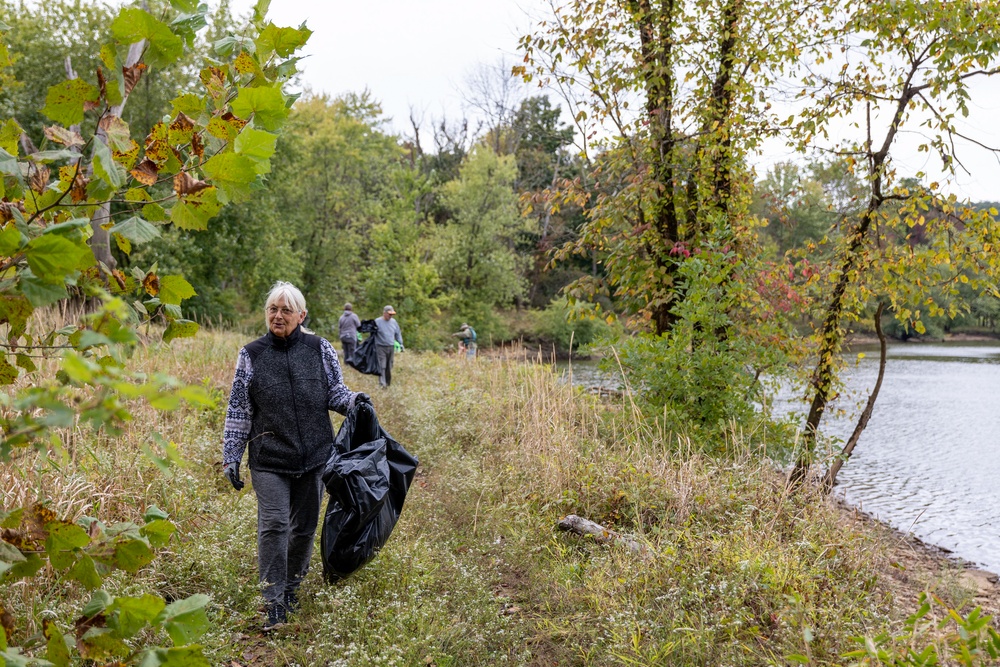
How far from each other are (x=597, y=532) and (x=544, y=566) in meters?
0.49

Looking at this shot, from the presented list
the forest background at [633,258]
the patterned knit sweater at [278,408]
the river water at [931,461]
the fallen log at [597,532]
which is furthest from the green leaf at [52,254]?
the river water at [931,461]

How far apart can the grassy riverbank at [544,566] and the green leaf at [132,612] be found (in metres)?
1.22

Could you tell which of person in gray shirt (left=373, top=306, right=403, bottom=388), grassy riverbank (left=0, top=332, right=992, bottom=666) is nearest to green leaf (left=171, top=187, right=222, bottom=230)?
grassy riverbank (left=0, top=332, right=992, bottom=666)

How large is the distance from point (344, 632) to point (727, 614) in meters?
2.01

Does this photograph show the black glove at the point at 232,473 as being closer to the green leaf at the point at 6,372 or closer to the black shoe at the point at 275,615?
the black shoe at the point at 275,615

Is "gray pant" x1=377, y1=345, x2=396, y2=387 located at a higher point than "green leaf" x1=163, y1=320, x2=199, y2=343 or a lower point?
lower

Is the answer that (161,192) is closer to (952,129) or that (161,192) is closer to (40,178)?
(40,178)

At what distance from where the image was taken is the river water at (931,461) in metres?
8.52

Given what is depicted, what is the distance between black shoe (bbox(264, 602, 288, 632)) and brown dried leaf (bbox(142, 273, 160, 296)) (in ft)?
9.48

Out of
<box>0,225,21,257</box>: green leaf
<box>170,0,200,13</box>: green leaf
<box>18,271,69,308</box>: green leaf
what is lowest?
<box>18,271,69,308</box>: green leaf

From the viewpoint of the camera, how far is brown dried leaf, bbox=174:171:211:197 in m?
1.38

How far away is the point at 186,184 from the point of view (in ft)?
4.55

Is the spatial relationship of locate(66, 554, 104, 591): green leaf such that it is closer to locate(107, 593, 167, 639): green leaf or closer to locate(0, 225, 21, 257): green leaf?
locate(107, 593, 167, 639): green leaf

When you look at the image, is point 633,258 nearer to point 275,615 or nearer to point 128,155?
point 275,615
